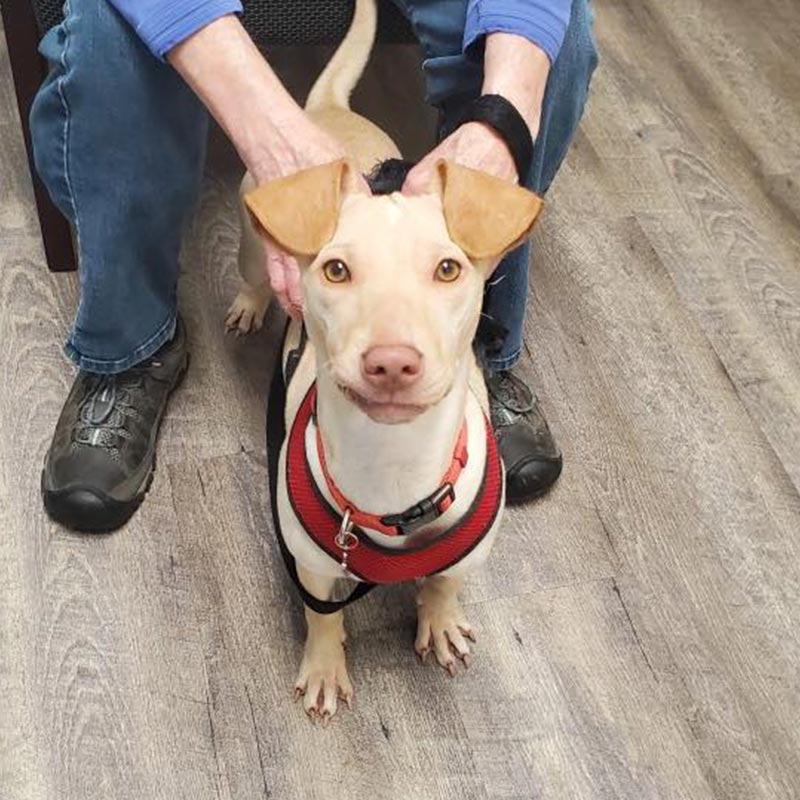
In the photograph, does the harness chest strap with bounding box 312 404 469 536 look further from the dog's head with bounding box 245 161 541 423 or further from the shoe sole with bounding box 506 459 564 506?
the shoe sole with bounding box 506 459 564 506

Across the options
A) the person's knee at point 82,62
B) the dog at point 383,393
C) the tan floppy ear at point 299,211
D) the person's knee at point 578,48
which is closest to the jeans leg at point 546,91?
the person's knee at point 578,48

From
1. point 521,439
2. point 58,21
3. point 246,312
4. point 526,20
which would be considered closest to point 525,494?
point 521,439

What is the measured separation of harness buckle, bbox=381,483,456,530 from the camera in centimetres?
109

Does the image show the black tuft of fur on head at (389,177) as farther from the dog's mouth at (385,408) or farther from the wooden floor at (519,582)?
the wooden floor at (519,582)

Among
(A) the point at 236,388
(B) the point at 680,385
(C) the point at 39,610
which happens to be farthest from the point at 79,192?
(B) the point at 680,385

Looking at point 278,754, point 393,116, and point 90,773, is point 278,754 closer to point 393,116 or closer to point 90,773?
point 90,773

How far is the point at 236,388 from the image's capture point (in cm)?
165

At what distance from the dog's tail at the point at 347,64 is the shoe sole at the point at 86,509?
553 millimetres

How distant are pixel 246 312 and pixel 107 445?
1.04ft

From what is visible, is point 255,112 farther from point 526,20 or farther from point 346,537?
point 346,537

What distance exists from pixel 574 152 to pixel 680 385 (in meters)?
0.58

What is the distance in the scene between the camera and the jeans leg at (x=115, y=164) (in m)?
1.28

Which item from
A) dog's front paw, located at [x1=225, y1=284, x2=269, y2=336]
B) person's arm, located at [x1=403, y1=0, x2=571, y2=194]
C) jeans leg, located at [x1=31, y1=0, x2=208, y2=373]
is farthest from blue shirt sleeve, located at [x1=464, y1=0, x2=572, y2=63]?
dog's front paw, located at [x1=225, y1=284, x2=269, y2=336]

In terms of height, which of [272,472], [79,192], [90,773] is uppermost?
[79,192]
